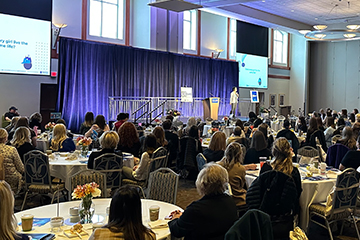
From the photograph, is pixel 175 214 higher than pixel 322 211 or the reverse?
higher

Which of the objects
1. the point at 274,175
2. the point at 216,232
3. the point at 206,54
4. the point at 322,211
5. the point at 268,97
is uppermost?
the point at 206,54

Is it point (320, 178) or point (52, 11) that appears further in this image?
point (52, 11)

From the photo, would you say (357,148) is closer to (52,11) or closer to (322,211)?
(322,211)

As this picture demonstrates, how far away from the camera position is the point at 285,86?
24.1m

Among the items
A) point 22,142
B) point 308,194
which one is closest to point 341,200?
point 308,194

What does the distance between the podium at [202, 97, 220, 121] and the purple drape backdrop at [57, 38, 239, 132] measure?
1344 mm

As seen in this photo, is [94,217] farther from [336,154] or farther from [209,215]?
[336,154]

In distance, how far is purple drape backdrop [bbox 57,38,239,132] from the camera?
14406mm

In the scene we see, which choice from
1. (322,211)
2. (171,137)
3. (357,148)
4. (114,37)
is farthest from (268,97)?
(322,211)

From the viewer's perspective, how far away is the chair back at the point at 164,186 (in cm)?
388

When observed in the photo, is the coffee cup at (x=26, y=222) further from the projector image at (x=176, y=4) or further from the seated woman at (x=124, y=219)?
the projector image at (x=176, y=4)

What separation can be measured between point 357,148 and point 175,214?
3861mm

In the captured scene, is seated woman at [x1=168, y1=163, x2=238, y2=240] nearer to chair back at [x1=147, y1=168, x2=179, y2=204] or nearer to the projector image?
chair back at [x1=147, y1=168, x2=179, y2=204]

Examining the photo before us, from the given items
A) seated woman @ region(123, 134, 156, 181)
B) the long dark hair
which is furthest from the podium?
the long dark hair
